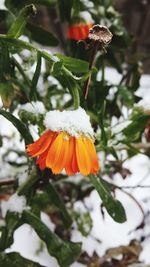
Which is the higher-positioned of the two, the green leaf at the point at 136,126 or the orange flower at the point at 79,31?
the orange flower at the point at 79,31

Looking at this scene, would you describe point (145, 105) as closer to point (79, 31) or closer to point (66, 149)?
point (79, 31)

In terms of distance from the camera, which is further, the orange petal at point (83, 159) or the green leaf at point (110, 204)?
the green leaf at point (110, 204)

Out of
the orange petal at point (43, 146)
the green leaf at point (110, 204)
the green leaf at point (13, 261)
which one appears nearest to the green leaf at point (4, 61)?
the orange petal at point (43, 146)

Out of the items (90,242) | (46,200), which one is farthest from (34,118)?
(90,242)

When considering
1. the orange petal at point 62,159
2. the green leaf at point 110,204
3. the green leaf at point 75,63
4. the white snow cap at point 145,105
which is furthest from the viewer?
the white snow cap at point 145,105

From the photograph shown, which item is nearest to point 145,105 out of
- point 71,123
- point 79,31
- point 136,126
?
point 136,126

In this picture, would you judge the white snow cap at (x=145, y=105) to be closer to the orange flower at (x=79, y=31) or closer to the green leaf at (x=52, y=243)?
the orange flower at (x=79, y=31)

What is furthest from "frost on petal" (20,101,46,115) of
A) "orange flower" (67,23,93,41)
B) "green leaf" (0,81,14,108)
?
"orange flower" (67,23,93,41)
